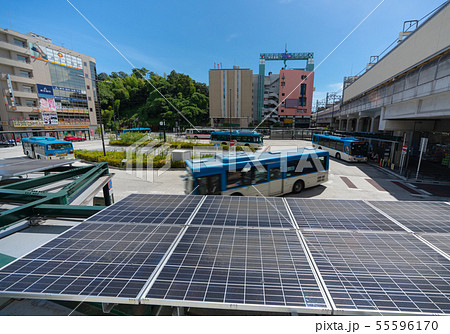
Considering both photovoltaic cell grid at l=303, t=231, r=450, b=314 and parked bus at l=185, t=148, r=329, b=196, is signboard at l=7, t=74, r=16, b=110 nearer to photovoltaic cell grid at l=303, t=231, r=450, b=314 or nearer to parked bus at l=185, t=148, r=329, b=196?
parked bus at l=185, t=148, r=329, b=196

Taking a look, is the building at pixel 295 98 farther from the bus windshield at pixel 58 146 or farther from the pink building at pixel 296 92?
the bus windshield at pixel 58 146

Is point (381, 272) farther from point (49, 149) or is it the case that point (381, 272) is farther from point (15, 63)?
point (15, 63)

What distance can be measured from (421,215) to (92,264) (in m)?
6.38

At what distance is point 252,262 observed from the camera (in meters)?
2.65

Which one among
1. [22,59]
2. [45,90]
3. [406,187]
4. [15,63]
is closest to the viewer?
[406,187]

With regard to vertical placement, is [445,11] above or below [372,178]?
above

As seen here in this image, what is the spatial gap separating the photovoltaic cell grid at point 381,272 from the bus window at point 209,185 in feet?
20.9

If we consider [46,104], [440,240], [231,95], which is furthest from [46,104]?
[440,240]

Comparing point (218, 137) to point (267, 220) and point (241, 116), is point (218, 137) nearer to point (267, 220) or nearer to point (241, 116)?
point (267, 220)

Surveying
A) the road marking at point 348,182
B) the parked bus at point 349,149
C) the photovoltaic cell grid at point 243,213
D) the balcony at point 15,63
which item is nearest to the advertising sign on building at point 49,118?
the balcony at point 15,63

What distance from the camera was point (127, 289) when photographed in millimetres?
2145

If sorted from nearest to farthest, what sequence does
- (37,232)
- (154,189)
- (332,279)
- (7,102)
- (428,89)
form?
(332,279), (37,232), (428,89), (154,189), (7,102)
